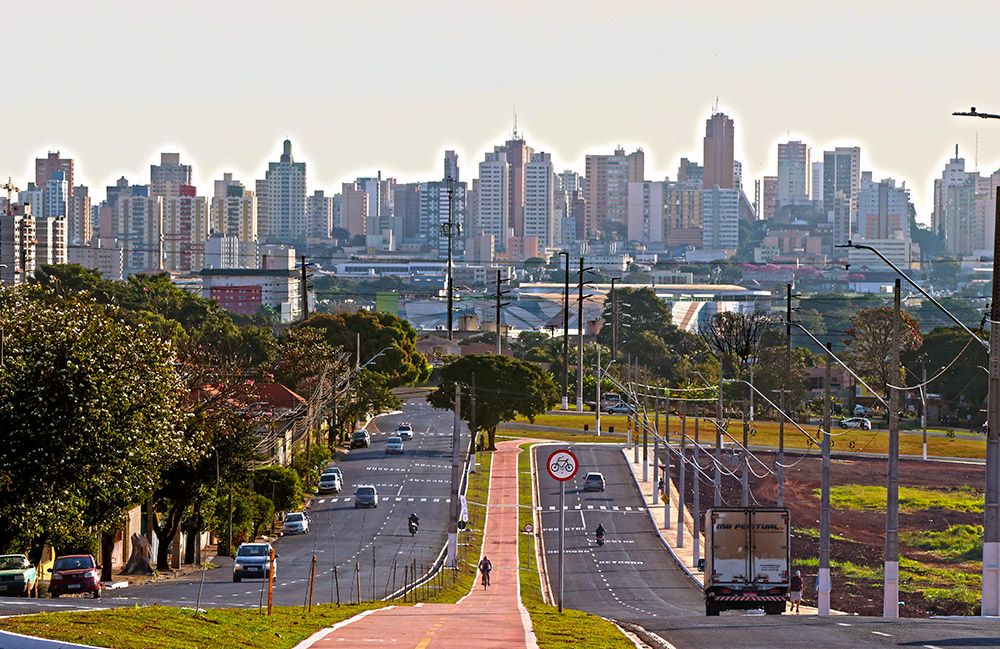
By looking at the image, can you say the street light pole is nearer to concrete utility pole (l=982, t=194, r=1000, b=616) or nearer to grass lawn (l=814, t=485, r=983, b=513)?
concrete utility pole (l=982, t=194, r=1000, b=616)

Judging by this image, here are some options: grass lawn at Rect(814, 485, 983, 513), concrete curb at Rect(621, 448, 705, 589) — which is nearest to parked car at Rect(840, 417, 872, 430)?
concrete curb at Rect(621, 448, 705, 589)

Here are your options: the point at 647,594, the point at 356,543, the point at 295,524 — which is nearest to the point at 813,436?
the point at 295,524

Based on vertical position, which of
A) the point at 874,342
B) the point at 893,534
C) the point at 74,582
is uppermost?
the point at 874,342

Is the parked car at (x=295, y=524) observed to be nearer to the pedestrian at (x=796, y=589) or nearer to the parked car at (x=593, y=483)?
the parked car at (x=593, y=483)

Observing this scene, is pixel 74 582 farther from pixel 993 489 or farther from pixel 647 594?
pixel 647 594

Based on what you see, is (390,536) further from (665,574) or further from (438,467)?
(438,467)

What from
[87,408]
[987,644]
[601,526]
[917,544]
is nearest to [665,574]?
[601,526]
